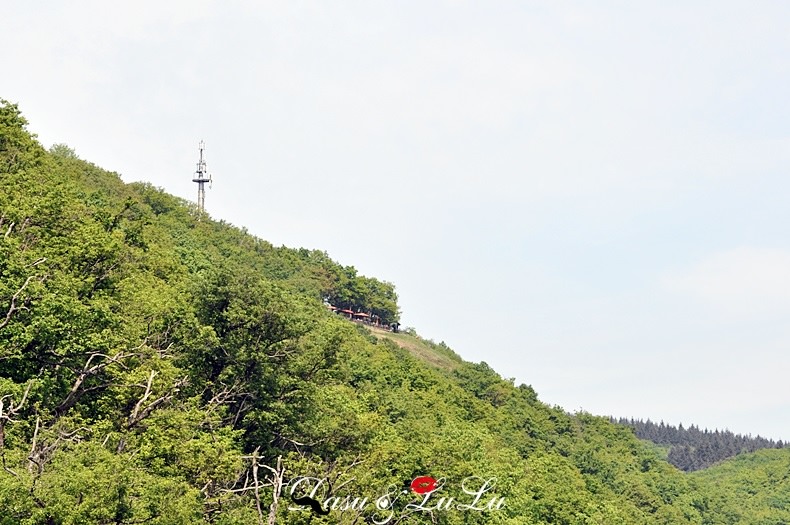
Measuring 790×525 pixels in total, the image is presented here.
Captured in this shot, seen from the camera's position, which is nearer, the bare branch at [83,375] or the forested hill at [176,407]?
the forested hill at [176,407]

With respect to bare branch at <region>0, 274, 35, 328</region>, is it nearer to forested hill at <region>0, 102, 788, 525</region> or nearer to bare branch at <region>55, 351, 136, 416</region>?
forested hill at <region>0, 102, 788, 525</region>

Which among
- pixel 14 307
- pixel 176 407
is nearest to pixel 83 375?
pixel 14 307

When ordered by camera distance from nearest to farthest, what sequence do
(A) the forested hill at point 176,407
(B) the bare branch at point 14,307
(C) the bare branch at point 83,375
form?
(A) the forested hill at point 176,407, (B) the bare branch at point 14,307, (C) the bare branch at point 83,375

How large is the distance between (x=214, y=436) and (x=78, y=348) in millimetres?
7441

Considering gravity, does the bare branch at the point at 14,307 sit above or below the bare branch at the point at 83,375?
above

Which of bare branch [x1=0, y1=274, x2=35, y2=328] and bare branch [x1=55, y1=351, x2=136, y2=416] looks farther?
bare branch [x1=55, y1=351, x2=136, y2=416]

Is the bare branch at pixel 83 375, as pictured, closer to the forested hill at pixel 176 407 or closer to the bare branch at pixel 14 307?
the forested hill at pixel 176 407

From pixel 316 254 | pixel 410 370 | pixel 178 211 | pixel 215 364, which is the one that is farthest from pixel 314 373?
pixel 316 254

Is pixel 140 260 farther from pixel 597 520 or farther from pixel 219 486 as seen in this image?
pixel 597 520

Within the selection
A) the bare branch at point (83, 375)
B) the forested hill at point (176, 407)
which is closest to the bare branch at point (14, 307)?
the forested hill at point (176, 407)

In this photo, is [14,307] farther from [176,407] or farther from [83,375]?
[176,407]

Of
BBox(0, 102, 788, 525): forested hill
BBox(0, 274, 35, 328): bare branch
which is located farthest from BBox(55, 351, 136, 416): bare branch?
BBox(0, 274, 35, 328): bare branch

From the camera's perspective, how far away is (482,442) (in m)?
87.1

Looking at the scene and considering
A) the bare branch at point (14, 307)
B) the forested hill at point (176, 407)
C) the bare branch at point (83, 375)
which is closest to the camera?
the forested hill at point (176, 407)
